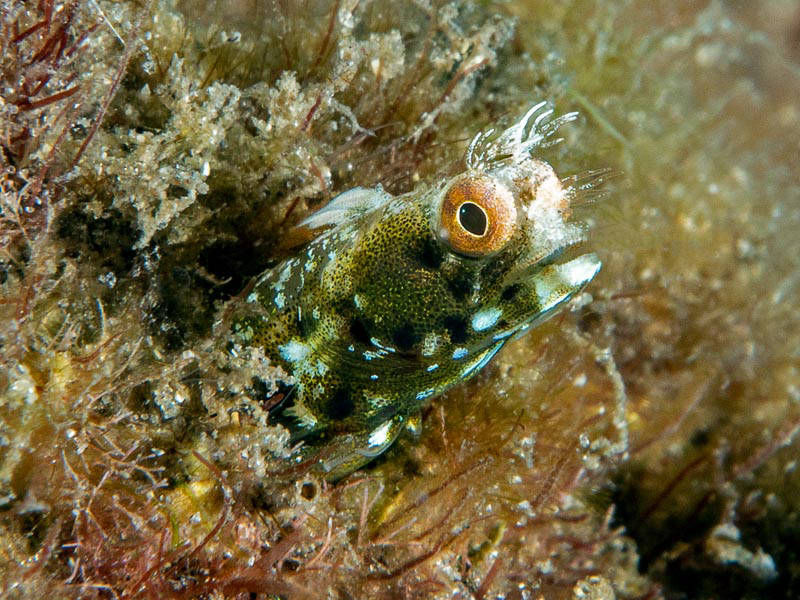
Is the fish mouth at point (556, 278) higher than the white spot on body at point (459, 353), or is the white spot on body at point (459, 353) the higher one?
the fish mouth at point (556, 278)

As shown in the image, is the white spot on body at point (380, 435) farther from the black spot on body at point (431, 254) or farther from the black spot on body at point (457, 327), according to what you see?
the black spot on body at point (431, 254)

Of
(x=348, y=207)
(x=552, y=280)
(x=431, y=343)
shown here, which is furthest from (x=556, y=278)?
(x=348, y=207)

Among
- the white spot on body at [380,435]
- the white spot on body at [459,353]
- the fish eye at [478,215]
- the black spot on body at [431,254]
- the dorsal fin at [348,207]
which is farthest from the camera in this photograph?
the white spot on body at [380,435]

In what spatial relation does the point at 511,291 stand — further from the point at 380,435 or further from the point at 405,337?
the point at 380,435

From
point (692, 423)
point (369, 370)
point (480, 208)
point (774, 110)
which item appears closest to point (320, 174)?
point (369, 370)

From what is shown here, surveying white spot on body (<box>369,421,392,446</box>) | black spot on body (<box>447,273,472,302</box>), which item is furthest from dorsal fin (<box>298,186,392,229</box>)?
white spot on body (<box>369,421,392,446</box>)

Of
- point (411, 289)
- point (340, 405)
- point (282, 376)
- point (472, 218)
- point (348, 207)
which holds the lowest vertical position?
point (340, 405)

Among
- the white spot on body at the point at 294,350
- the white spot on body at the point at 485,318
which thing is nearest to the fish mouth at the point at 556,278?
the white spot on body at the point at 485,318

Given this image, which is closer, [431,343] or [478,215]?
[478,215]
